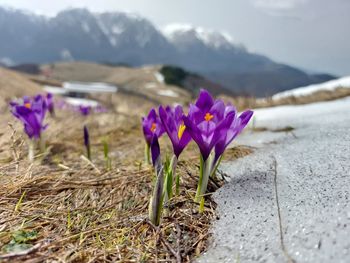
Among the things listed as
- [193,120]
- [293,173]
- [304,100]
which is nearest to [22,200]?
[193,120]

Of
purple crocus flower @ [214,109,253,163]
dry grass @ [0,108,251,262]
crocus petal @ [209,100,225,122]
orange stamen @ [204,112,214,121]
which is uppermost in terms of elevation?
crocus petal @ [209,100,225,122]

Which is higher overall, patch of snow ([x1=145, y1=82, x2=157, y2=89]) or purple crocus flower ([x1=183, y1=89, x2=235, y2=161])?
purple crocus flower ([x1=183, y1=89, x2=235, y2=161])

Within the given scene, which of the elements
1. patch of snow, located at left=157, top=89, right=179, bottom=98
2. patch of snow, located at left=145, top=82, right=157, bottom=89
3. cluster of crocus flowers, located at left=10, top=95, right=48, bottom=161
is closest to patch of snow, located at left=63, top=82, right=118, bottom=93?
patch of snow, located at left=157, top=89, right=179, bottom=98

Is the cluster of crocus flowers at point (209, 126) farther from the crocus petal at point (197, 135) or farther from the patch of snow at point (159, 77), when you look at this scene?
the patch of snow at point (159, 77)

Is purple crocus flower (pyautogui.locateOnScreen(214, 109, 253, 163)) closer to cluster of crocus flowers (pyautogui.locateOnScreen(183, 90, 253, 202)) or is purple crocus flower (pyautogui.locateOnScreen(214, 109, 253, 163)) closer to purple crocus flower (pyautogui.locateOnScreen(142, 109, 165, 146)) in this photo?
cluster of crocus flowers (pyautogui.locateOnScreen(183, 90, 253, 202))

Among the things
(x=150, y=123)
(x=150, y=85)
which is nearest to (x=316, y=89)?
(x=150, y=123)

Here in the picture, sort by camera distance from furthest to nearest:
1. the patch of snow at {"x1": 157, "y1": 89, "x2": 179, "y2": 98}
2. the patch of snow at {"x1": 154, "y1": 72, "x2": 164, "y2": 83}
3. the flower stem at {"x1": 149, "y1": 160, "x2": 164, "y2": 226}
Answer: the patch of snow at {"x1": 154, "y1": 72, "x2": 164, "y2": 83}
the patch of snow at {"x1": 157, "y1": 89, "x2": 179, "y2": 98}
the flower stem at {"x1": 149, "y1": 160, "x2": 164, "y2": 226}

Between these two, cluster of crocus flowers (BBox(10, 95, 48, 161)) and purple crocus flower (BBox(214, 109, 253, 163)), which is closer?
purple crocus flower (BBox(214, 109, 253, 163))
